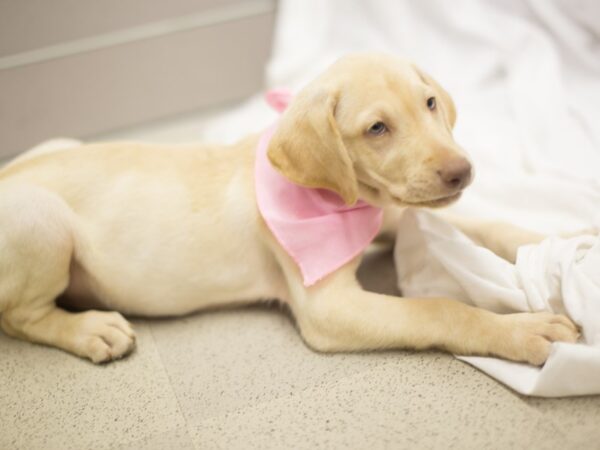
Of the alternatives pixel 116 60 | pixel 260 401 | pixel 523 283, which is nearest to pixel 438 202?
pixel 523 283

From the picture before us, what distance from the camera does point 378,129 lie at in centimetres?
185

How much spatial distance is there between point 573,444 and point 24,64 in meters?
3.09

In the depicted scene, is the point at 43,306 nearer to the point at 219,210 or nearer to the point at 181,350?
the point at 181,350

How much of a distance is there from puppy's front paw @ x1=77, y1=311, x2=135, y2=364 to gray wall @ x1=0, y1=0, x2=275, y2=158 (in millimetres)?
1688

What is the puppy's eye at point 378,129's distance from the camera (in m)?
1.84

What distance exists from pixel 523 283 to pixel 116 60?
8.45 feet

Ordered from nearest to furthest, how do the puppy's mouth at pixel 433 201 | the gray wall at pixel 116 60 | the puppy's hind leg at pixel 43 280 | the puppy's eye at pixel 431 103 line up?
the puppy's mouth at pixel 433 201, the puppy's eye at pixel 431 103, the puppy's hind leg at pixel 43 280, the gray wall at pixel 116 60

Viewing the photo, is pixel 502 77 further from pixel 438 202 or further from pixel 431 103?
pixel 438 202

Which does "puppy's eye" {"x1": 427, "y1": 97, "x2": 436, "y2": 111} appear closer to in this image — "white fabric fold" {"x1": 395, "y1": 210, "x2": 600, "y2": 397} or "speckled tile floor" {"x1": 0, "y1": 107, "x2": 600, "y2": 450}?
"white fabric fold" {"x1": 395, "y1": 210, "x2": 600, "y2": 397}

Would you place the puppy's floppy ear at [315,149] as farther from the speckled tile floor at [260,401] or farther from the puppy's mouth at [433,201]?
the speckled tile floor at [260,401]

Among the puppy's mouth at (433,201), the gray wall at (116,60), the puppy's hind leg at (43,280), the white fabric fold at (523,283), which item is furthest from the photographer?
the gray wall at (116,60)

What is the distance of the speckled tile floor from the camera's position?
171cm

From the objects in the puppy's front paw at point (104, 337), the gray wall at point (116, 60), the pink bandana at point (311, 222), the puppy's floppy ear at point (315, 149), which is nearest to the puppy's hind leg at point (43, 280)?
the puppy's front paw at point (104, 337)

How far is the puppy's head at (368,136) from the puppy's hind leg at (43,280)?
82 centimetres
